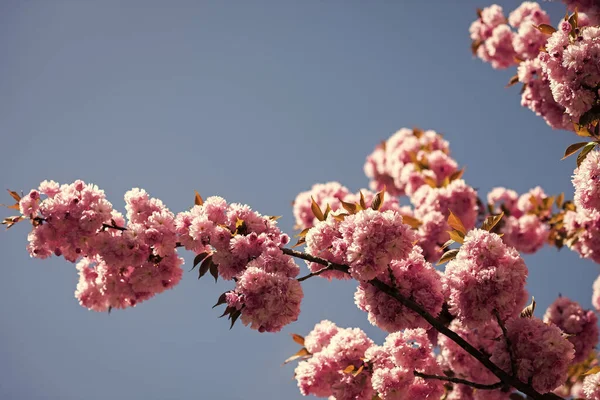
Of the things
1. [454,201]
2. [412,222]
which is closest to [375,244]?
[412,222]

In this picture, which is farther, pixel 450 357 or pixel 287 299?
pixel 450 357

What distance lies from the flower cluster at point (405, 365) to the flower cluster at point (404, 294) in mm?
311

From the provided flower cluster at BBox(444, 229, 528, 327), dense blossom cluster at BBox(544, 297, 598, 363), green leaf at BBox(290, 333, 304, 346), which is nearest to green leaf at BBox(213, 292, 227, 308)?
green leaf at BBox(290, 333, 304, 346)

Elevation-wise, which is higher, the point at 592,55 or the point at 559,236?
the point at 559,236

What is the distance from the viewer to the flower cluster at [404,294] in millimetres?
3438

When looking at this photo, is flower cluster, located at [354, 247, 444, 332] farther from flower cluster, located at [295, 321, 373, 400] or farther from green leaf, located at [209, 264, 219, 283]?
green leaf, located at [209, 264, 219, 283]

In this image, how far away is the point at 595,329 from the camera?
5.87m

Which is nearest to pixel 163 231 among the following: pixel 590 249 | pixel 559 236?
pixel 590 249

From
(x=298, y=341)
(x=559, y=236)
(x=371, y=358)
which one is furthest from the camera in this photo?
(x=559, y=236)

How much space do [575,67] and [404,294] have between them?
1873 millimetres

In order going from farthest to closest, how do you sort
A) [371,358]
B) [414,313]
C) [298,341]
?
[298,341], [371,358], [414,313]

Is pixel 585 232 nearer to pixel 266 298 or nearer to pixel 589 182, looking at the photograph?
pixel 589 182

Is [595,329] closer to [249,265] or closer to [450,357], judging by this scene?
[450,357]

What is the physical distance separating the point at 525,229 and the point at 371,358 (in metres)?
4.55
